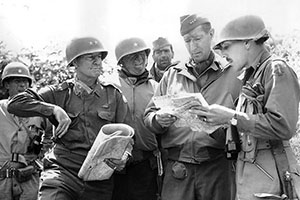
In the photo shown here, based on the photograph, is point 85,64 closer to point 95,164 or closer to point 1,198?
point 95,164

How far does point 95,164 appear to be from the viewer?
5.56 meters

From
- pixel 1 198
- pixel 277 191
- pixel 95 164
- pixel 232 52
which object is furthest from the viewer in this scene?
pixel 1 198

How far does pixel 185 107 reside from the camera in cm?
494

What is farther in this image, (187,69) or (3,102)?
(3,102)

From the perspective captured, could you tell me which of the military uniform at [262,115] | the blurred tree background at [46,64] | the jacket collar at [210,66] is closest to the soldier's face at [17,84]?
the blurred tree background at [46,64]

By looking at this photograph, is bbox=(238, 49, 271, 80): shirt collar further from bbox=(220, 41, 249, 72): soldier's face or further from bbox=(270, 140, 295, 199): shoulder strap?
bbox=(270, 140, 295, 199): shoulder strap

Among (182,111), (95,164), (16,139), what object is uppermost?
(182,111)

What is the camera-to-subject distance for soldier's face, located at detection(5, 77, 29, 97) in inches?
319

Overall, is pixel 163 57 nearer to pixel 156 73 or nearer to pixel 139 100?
pixel 156 73

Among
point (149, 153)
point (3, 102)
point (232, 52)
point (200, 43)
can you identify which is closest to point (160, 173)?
point (149, 153)

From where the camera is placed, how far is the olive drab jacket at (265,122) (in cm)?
452

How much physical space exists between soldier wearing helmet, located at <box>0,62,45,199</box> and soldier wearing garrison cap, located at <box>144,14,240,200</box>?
236 cm

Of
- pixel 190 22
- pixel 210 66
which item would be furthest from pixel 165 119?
pixel 190 22

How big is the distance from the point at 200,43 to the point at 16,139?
312 centimetres
